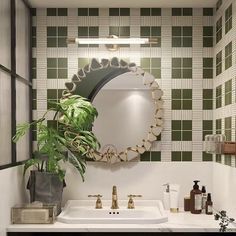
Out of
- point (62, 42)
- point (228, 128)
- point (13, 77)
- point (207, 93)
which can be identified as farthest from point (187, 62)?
point (13, 77)

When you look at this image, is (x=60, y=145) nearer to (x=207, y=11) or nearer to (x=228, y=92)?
(x=228, y=92)

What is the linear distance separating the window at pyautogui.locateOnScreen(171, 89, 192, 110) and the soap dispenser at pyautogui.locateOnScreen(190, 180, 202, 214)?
640 mm

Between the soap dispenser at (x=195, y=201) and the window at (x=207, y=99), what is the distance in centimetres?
65

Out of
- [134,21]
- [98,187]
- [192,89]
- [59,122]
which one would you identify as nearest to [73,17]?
[134,21]

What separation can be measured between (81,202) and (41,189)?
1.44ft

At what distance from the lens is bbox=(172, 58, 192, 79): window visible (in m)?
3.39

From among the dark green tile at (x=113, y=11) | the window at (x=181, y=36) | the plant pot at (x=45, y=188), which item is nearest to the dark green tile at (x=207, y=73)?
the window at (x=181, y=36)

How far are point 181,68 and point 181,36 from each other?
0.83 feet

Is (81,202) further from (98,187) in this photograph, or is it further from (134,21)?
(134,21)

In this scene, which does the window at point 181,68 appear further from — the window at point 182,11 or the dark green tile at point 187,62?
the window at point 182,11

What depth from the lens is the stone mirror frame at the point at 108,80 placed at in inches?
130

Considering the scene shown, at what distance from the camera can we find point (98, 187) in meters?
3.37

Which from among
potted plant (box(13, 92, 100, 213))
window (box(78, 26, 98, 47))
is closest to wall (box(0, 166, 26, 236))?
potted plant (box(13, 92, 100, 213))

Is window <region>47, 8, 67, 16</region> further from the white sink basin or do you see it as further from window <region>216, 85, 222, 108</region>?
the white sink basin
